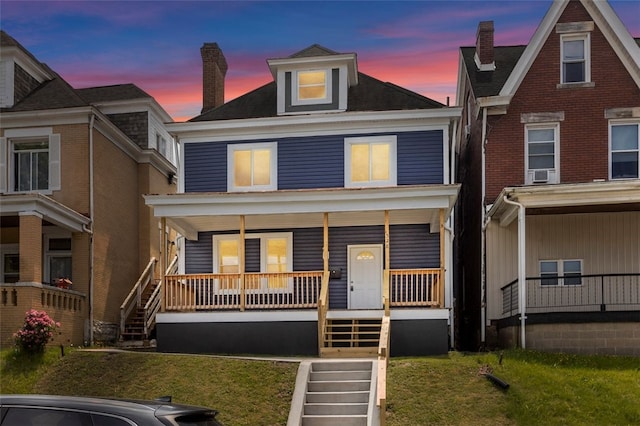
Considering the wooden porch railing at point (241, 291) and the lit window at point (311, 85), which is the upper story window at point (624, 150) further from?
the wooden porch railing at point (241, 291)

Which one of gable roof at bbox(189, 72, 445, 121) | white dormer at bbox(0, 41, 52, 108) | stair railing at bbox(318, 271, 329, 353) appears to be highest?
white dormer at bbox(0, 41, 52, 108)

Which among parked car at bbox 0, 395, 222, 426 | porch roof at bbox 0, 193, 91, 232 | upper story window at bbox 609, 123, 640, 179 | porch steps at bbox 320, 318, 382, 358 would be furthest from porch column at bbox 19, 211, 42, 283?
upper story window at bbox 609, 123, 640, 179

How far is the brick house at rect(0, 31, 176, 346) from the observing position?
21.7 metres

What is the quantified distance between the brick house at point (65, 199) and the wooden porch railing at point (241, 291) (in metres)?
3.07

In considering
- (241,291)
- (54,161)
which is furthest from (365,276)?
(54,161)

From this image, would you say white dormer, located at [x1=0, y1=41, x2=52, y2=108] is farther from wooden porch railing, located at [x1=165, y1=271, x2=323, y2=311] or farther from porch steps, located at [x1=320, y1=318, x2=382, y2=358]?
porch steps, located at [x1=320, y1=318, x2=382, y2=358]

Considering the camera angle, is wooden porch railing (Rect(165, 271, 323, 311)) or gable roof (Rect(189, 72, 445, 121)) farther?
gable roof (Rect(189, 72, 445, 121))

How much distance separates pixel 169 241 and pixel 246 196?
33.5ft

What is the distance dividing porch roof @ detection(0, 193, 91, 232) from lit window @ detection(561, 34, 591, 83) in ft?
48.3

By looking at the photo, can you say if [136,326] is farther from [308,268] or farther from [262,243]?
[308,268]

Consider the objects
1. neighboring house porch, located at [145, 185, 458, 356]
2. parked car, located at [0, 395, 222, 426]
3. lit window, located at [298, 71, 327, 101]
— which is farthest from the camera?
lit window, located at [298, 71, 327, 101]

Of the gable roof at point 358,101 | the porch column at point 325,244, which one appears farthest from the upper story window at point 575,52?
the porch column at point 325,244

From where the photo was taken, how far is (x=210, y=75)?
2698 centimetres

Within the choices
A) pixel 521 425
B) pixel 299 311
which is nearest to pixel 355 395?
pixel 521 425
